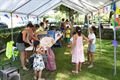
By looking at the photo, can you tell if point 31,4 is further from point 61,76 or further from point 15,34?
point 61,76

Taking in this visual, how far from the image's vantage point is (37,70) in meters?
7.96

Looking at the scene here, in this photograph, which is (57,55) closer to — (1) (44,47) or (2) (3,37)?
(2) (3,37)

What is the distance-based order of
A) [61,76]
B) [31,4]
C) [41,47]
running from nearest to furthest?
[41,47] < [61,76] < [31,4]

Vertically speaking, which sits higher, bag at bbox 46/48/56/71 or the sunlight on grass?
bag at bbox 46/48/56/71

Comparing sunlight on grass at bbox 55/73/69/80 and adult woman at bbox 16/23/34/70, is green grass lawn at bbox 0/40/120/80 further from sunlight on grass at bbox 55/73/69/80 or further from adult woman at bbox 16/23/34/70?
adult woman at bbox 16/23/34/70

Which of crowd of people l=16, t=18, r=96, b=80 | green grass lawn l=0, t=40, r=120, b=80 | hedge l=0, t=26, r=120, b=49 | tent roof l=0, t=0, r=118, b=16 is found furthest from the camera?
hedge l=0, t=26, r=120, b=49

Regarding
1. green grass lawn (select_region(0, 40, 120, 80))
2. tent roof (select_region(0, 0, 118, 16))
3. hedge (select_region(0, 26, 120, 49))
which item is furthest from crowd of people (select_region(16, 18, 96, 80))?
hedge (select_region(0, 26, 120, 49))

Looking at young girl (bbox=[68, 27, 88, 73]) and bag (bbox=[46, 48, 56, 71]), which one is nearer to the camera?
young girl (bbox=[68, 27, 88, 73])

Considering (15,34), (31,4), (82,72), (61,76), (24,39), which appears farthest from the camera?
(15,34)

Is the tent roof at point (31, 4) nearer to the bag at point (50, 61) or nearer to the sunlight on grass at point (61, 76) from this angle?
the bag at point (50, 61)

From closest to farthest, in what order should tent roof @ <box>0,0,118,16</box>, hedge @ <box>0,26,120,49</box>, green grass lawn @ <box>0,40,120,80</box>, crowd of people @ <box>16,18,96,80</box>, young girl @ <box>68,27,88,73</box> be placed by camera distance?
1. crowd of people @ <box>16,18,96,80</box>
2. green grass lawn @ <box>0,40,120,80</box>
3. young girl @ <box>68,27,88,73</box>
4. tent roof @ <box>0,0,118,16</box>
5. hedge @ <box>0,26,120,49</box>

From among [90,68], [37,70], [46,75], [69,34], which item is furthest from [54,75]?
[69,34]

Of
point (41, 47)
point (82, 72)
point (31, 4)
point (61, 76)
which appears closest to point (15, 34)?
point (31, 4)

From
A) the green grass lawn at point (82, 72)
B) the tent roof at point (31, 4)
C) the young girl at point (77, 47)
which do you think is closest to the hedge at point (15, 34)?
the tent roof at point (31, 4)
